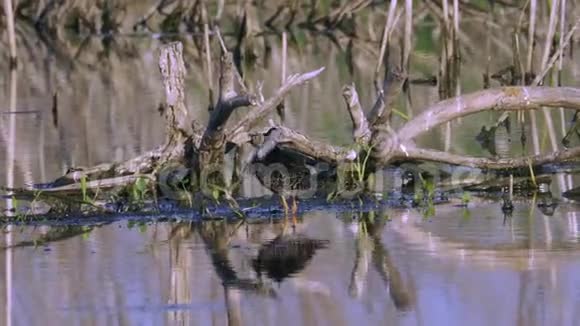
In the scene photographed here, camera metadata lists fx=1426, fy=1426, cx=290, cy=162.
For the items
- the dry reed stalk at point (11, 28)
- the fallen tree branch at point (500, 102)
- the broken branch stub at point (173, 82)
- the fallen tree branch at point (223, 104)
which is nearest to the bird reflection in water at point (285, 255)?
the fallen tree branch at point (223, 104)

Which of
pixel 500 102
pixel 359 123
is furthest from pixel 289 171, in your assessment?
pixel 500 102

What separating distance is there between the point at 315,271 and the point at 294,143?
2.20m

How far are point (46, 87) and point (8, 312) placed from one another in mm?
10608

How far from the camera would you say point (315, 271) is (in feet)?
19.6

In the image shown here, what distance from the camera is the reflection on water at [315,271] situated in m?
5.25

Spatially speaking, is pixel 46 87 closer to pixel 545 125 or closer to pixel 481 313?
pixel 545 125

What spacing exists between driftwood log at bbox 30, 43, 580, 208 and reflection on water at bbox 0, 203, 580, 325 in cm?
76

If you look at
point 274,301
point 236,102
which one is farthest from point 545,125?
point 274,301

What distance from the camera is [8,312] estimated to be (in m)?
5.49

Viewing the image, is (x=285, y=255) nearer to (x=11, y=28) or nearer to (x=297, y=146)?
(x=297, y=146)

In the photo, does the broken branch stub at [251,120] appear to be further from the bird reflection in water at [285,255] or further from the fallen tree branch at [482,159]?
the bird reflection in water at [285,255]

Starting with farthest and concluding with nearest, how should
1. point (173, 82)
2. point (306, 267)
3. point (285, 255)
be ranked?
point (173, 82) < point (285, 255) < point (306, 267)

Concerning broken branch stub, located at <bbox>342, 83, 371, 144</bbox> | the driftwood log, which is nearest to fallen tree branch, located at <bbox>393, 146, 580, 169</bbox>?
the driftwood log

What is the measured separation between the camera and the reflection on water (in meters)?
5.25
